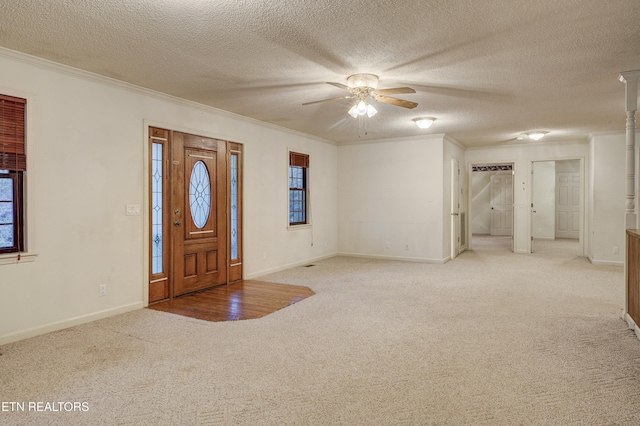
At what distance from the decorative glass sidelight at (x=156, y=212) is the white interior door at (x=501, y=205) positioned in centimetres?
1093

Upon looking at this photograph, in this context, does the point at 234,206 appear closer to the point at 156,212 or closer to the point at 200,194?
the point at 200,194

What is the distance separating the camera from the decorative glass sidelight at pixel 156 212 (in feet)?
15.2

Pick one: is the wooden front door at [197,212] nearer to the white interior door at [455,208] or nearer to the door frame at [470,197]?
the white interior door at [455,208]

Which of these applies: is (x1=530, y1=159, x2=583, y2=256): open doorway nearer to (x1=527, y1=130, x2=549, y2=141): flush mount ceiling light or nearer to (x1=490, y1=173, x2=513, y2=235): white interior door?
(x1=490, y1=173, x2=513, y2=235): white interior door

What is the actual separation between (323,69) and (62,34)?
218 centimetres

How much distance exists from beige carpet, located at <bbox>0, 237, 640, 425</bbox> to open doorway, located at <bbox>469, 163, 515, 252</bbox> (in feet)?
26.6

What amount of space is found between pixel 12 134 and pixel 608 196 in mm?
9009

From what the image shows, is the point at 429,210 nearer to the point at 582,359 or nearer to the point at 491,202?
the point at 582,359

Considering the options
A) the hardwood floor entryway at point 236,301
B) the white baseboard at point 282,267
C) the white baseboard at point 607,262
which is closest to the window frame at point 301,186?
the white baseboard at point 282,267

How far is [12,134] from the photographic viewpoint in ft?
11.0

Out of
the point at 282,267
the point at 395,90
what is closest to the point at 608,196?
the point at 395,90

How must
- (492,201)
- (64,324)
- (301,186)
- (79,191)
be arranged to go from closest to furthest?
(64,324)
(79,191)
(301,186)
(492,201)

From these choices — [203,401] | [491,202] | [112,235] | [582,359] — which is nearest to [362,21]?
[203,401]

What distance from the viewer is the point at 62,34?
301 cm
